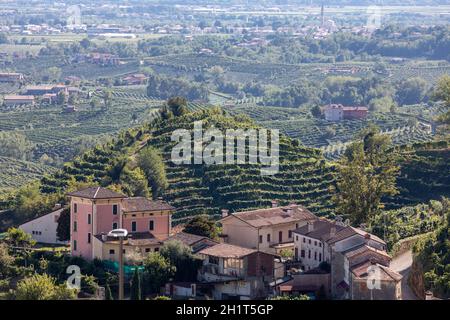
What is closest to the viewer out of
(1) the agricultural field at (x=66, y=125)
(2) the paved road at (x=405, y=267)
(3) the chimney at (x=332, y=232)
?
(2) the paved road at (x=405, y=267)

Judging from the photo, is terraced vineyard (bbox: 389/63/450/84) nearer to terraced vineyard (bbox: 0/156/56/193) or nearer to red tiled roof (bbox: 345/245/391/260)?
terraced vineyard (bbox: 0/156/56/193)

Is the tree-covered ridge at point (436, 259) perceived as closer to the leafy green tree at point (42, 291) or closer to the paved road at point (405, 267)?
the paved road at point (405, 267)

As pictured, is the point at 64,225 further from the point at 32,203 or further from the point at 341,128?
the point at 341,128

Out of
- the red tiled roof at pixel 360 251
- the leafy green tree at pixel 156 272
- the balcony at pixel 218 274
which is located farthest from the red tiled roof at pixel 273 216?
the red tiled roof at pixel 360 251

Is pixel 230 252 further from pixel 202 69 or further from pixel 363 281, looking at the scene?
pixel 202 69
